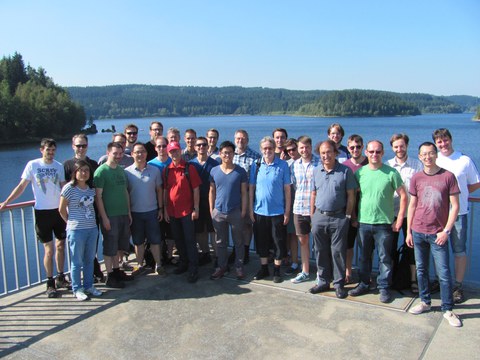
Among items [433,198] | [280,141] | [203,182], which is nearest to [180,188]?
[203,182]

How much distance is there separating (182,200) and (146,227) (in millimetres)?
624

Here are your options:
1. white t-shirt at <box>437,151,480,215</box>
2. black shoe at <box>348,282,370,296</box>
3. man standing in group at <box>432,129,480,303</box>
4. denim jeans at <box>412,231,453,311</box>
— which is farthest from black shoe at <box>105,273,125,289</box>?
white t-shirt at <box>437,151,480,215</box>

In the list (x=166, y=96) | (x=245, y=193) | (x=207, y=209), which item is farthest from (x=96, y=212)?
(x=166, y=96)

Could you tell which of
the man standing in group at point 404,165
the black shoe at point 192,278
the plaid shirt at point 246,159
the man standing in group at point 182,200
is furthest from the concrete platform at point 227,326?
the plaid shirt at point 246,159

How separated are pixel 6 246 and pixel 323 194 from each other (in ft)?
37.6

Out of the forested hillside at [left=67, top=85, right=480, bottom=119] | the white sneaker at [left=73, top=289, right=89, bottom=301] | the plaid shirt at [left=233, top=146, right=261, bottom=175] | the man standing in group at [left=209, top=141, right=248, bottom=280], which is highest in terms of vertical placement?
the forested hillside at [left=67, top=85, right=480, bottom=119]

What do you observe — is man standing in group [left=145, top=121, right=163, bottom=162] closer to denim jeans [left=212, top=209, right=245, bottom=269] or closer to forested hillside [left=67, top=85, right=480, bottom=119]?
denim jeans [left=212, top=209, right=245, bottom=269]

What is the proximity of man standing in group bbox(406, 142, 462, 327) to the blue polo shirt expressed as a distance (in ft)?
4.93

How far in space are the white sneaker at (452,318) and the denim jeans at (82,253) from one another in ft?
12.9

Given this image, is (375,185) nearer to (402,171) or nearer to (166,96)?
(402,171)

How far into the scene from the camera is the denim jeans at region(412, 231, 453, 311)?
4152 millimetres

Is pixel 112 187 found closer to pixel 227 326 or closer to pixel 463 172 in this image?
pixel 227 326

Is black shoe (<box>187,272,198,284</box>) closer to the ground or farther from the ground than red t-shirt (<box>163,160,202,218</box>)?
closer to the ground

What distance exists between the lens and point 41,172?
15.8 feet
